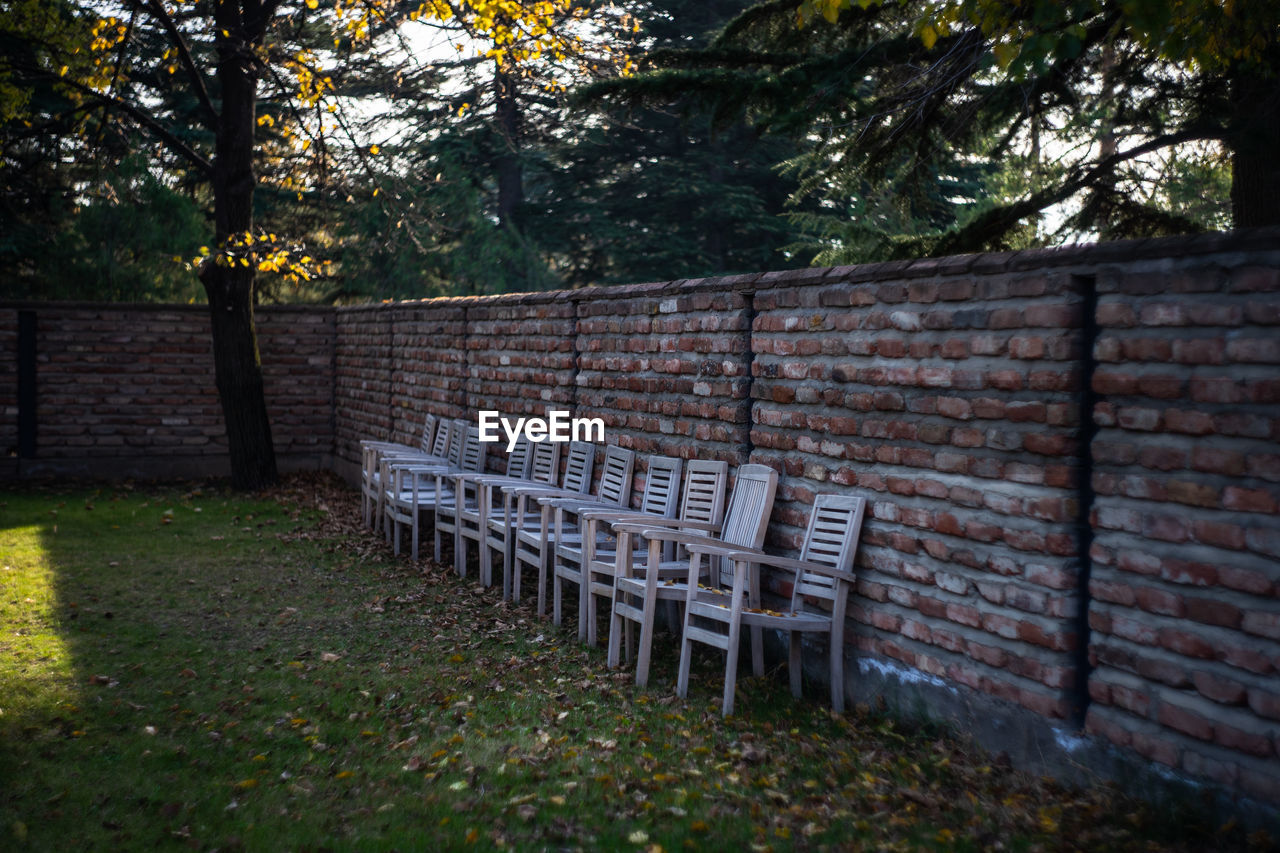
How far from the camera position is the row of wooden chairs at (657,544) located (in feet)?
14.9

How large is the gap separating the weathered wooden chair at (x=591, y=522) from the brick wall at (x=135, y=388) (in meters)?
7.45

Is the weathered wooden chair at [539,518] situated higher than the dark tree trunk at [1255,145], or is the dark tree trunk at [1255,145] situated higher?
the dark tree trunk at [1255,145]

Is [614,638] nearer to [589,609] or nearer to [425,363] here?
[589,609]

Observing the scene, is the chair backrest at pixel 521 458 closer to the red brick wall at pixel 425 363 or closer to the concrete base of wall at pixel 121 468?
the red brick wall at pixel 425 363

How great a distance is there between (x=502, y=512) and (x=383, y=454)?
2.25 meters

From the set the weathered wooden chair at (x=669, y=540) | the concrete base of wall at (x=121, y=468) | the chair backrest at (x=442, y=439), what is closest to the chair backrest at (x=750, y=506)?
the weathered wooden chair at (x=669, y=540)

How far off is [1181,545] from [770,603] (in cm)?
231

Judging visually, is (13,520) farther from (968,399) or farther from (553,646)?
(968,399)

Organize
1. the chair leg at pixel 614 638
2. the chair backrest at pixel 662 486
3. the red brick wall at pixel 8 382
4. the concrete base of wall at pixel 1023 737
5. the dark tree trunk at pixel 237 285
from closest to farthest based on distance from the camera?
the concrete base of wall at pixel 1023 737 → the chair leg at pixel 614 638 → the chair backrest at pixel 662 486 → the dark tree trunk at pixel 237 285 → the red brick wall at pixel 8 382

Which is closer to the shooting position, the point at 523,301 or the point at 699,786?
the point at 699,786

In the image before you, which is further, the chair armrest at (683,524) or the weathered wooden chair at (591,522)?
the weathered wooden chair at (591,522)

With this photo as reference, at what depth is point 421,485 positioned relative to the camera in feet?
28.8

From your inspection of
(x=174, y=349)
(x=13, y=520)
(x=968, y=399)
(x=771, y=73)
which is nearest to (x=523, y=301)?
(x=771, y=73)

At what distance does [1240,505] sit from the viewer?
123 inches
